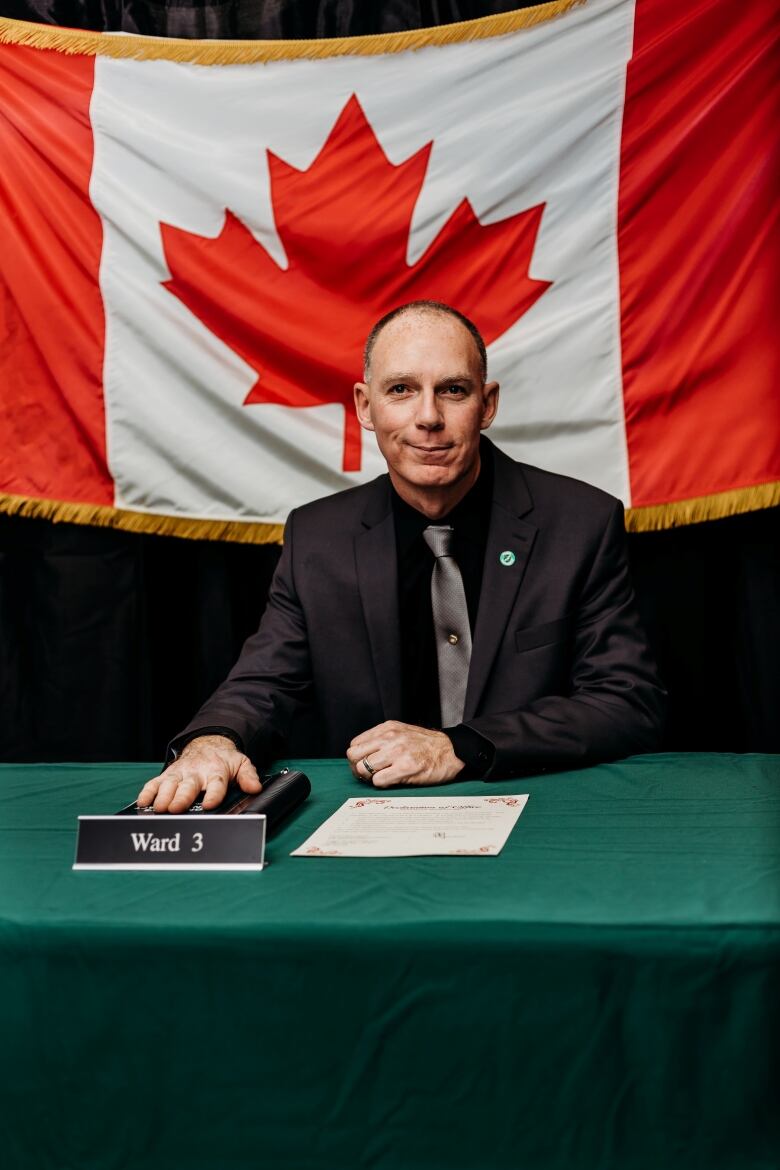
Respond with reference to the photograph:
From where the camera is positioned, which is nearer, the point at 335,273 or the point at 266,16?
the point at 335,273

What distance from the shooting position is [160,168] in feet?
8.74

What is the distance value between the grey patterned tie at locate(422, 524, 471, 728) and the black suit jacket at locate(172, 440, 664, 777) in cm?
5

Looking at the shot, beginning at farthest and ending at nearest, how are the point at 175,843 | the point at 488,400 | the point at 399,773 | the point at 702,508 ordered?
the point at 702,508 → the point at 488,400 → the point at 399,773 → the point at 175,843

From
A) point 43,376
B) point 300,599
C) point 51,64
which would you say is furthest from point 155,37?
point 300,599

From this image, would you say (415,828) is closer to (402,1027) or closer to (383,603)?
(402,1027)

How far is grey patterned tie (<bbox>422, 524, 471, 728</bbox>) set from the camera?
1.92 m

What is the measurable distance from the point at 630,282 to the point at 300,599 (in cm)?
110

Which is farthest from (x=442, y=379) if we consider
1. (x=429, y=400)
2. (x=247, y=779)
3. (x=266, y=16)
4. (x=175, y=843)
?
(x=266, y=16)

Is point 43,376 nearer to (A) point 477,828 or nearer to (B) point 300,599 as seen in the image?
(B) point 300,599

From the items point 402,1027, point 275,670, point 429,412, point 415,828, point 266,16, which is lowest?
point 402,1027

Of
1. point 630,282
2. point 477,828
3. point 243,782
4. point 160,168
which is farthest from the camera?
point 160,168

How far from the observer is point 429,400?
200 centimetres

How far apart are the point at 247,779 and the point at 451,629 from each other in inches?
24.7

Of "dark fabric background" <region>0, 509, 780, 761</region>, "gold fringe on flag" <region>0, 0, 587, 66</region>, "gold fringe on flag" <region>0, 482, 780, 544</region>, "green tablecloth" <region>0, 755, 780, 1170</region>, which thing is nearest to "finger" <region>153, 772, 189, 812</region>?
"green tablecloth" <region>0, 755, 780, 1170</region>
